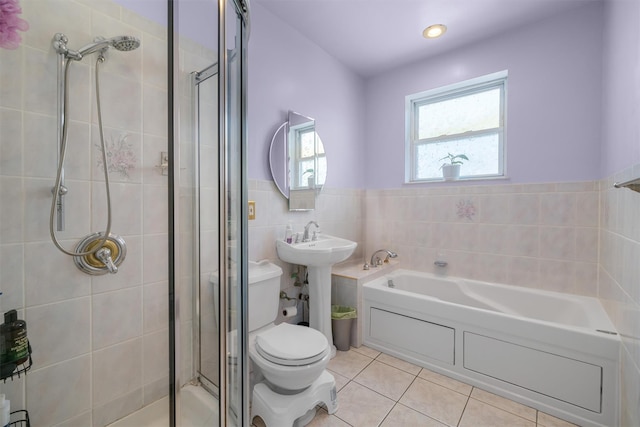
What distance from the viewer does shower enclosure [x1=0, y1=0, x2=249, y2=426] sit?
2.35ft

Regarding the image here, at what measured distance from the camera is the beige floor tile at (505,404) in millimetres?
A: 1457

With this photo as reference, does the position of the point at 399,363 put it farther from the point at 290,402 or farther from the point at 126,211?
the point at 126,211

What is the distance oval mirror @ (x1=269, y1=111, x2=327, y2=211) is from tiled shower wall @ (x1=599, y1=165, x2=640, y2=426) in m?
1.77

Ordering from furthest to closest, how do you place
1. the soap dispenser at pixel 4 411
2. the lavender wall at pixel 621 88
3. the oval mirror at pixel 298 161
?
the oval mirror at pixel 298 161 → the lavender wall at pixel 621 88 → the soap dispenser at pixel 4 411

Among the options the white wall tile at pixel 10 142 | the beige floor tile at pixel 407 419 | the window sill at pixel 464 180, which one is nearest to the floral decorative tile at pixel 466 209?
the window sill at pixel 464 180

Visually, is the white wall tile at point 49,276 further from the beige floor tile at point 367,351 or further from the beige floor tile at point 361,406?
the beige floor tile at point 367,351

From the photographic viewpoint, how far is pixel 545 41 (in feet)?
6.63

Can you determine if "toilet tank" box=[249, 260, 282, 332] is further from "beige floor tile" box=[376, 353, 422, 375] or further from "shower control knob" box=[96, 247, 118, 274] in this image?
"beige floor tile" box=[376, 353, 422, 375]

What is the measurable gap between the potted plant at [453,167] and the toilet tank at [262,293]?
176 cm

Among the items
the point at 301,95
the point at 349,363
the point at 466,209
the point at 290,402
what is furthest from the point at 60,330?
the point at 466,209

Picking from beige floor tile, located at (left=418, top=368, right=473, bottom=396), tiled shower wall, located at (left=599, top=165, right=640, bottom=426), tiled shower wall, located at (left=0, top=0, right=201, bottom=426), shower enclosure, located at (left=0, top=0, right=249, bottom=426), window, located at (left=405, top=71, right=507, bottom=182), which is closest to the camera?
shower enclosure, located at (left=0, top=0, right=249, bottom=426)

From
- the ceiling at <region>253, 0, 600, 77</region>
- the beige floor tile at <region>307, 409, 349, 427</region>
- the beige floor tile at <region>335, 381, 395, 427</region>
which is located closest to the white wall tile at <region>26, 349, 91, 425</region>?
the beige floor tile at <region>307, 409, 349, 427</region>

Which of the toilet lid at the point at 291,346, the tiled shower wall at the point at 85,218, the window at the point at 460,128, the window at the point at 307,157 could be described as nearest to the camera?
the tiled shower wall at the point at 85,218

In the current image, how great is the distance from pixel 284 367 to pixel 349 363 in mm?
831
